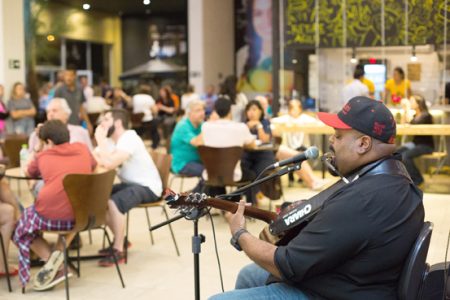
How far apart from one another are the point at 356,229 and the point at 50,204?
2903 millimetres

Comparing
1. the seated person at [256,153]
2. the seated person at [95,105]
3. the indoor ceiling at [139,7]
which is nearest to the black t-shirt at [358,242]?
the seated person at [256,153]

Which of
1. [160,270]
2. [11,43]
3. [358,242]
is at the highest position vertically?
[11,43]

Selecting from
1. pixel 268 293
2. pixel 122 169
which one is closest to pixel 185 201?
pixel 268 293

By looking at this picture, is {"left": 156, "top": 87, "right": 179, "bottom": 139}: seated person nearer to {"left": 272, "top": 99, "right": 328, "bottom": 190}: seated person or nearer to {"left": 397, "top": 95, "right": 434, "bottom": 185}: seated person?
{"left": 272, "top": 99, "right": 328, "bottom": 190}: seated person

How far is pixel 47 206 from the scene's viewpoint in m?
4.98

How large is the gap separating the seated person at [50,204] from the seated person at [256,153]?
97.9 inches

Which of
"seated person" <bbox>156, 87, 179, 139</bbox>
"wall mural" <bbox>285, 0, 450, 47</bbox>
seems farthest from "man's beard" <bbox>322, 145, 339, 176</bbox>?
"seated person" <bbox>156, 87, 179, 139</bbox>

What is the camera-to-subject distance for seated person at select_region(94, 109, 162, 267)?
567cm

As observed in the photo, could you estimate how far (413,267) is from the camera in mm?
2654

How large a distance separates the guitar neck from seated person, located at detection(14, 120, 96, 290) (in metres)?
2.26

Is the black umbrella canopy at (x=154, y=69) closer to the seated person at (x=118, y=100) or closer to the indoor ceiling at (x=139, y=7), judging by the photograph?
the indoor ceiling at (x=139, y=7)

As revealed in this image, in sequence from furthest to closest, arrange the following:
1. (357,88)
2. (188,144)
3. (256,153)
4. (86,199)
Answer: (357,88) < (256,153) < (188,144) < (86,199)

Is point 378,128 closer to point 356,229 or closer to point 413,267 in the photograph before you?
point 356,229

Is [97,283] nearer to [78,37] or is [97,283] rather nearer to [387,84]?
[387,84]
